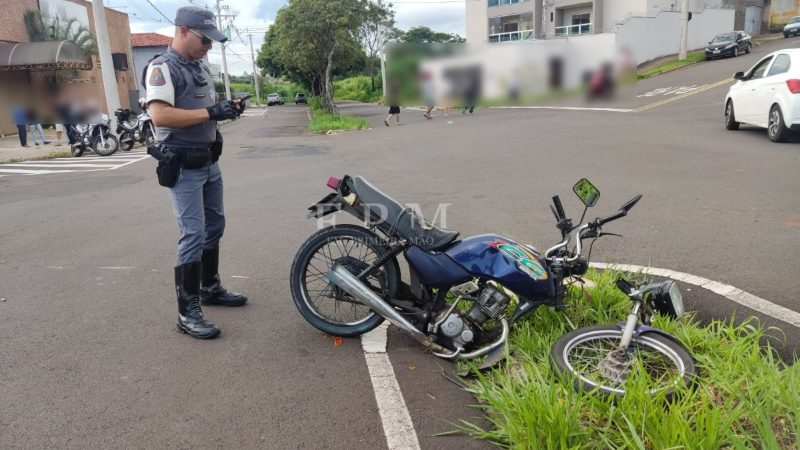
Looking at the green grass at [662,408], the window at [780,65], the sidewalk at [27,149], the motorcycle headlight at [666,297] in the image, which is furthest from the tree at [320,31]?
the green grass at [662,408]

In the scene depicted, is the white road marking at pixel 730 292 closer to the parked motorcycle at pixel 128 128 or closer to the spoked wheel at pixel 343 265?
the spoked wheel at pixel 343 265

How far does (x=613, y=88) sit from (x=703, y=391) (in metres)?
→ 1.50

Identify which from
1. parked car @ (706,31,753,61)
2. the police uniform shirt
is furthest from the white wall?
parked car @ (706,31,753,61)

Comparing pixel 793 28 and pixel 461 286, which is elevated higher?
pixel 793 28

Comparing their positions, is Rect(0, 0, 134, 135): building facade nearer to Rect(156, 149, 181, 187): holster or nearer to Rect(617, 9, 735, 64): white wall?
Rect(156, 149, 181, 187): holster

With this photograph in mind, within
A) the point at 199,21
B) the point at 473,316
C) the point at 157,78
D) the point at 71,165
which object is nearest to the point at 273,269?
the point at 157,78

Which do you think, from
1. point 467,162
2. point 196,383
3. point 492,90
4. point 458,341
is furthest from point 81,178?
point 492,90

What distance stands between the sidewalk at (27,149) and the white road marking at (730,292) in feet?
52.8

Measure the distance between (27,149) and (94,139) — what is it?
337 cm

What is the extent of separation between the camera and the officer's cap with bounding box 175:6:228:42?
3725 millimetres

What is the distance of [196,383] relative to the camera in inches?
129

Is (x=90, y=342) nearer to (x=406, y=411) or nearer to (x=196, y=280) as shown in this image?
(x=196, y=280)

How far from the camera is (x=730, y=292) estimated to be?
423 centimetres

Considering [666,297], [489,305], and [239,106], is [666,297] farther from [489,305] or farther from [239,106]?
[239,106]
